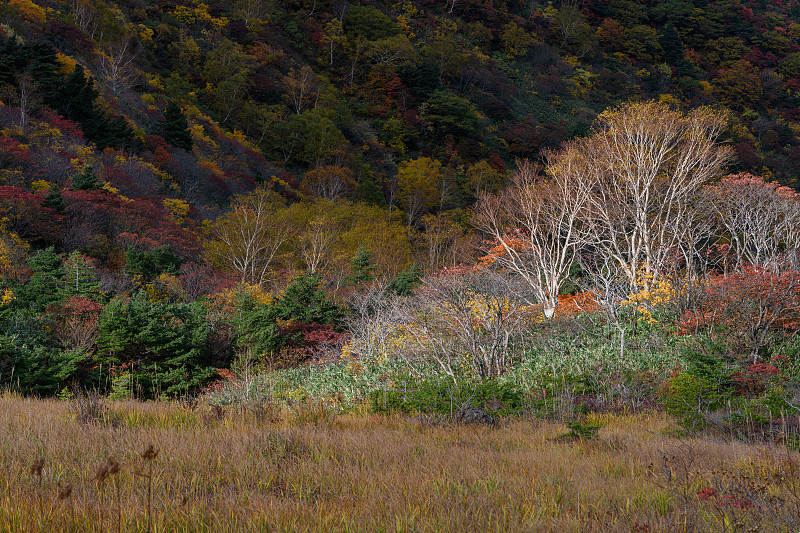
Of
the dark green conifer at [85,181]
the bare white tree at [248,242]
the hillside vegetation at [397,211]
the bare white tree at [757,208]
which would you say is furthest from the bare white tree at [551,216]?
the dark green conifer at [85,181]

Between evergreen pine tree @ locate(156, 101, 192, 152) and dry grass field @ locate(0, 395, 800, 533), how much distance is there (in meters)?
36.7

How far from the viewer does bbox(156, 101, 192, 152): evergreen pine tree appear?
123 feet

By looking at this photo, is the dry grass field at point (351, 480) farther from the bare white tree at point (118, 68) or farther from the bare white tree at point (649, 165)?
the bare white tree at point (118, 68)

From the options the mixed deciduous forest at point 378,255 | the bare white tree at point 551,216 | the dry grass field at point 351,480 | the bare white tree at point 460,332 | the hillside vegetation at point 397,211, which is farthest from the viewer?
the bare white tree at point 551,216

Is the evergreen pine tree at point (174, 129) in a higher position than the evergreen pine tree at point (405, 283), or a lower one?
higher

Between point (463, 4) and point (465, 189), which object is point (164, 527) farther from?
point (463, 4)

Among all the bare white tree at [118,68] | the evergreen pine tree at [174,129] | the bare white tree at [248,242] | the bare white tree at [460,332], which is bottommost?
the bare white tree at [460,332]

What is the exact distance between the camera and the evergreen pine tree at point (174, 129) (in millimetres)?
37438

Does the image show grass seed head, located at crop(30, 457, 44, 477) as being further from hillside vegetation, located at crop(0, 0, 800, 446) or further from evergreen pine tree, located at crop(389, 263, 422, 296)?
evergreen pine tree, located at crop(389, 263, 422, 296)

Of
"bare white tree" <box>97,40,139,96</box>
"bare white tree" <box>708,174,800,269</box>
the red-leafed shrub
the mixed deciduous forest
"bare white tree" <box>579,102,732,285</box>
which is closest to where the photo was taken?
the mixed deciduous forest

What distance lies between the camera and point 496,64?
75.4 m

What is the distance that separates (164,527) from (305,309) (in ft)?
47.8

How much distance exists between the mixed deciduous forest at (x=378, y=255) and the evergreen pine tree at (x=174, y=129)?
23cm

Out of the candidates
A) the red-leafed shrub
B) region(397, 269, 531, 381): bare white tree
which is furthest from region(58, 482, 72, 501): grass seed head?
the red-leafed shrub
